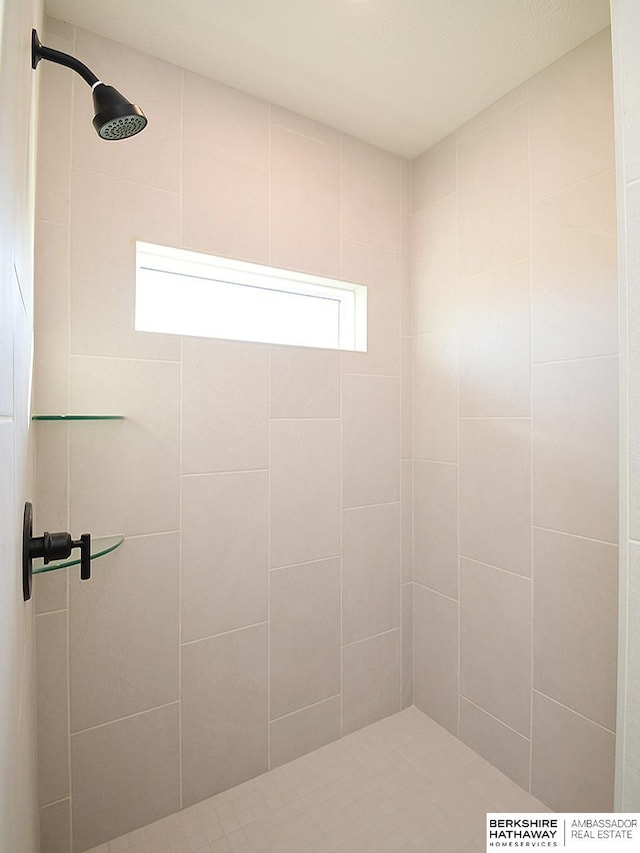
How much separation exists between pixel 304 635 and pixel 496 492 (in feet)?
2.70

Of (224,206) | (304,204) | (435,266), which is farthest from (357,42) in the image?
(435,266)

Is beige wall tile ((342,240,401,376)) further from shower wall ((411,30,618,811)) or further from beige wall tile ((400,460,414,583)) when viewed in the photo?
beige wall tile ((400,460,414,583))

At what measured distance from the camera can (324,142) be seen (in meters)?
1.66

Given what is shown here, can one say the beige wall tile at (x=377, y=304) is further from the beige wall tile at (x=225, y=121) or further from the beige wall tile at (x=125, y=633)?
the beige wall tile at (x=125, y=633)

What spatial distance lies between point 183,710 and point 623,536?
130cm

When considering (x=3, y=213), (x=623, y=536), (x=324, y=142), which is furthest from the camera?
(x=324, y=142)

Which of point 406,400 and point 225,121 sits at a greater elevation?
point 225,121

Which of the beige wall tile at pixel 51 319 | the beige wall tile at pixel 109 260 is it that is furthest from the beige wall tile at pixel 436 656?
the beige wall tile at pixel 51 319

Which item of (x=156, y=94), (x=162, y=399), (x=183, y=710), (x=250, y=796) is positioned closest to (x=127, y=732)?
(x=183, y=710)

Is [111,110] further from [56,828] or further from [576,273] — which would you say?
[56,828]

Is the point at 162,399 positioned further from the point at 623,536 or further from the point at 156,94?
the point at 623,536

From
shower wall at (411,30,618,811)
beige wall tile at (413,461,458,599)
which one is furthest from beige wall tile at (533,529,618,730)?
beige wall tile at (413,461,458,599)

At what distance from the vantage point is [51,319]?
1.20m

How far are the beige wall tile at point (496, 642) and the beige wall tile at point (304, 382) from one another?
777 millimetres
